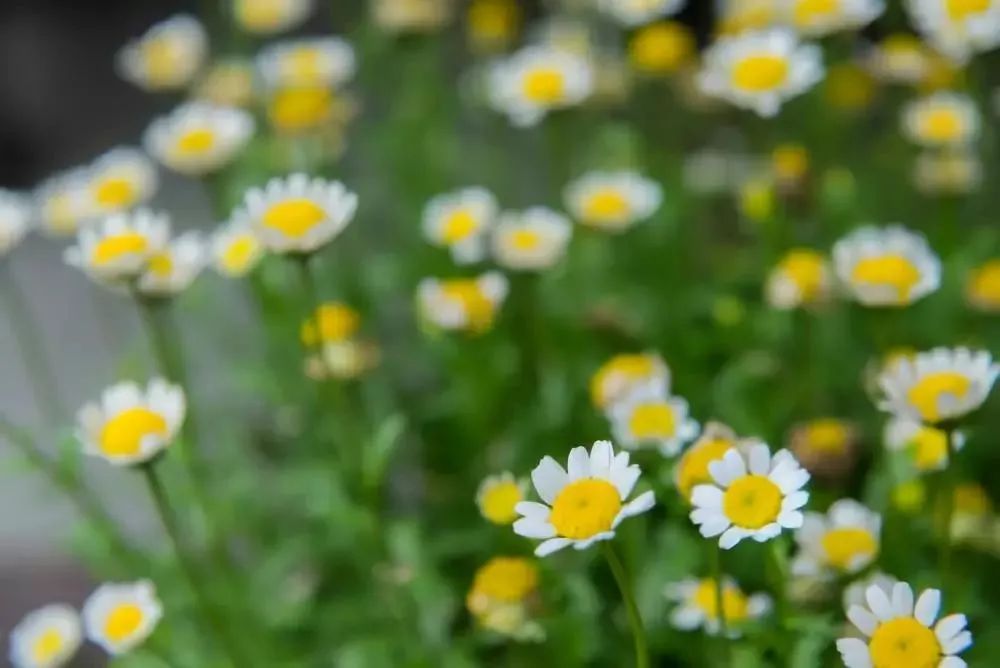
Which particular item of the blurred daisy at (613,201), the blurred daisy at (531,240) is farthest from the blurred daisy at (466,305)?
the blurred daisy at (613,201)

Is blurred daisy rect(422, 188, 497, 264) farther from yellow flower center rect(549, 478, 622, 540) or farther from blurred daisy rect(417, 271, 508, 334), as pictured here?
yellow flower center rect(549, 478, 622, 540)

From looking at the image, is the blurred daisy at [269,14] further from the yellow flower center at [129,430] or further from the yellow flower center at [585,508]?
the yellow flower center at [585,508]

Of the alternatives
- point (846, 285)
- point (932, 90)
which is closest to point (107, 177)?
point (846, 285)

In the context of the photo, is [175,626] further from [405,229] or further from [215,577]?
[405,229]

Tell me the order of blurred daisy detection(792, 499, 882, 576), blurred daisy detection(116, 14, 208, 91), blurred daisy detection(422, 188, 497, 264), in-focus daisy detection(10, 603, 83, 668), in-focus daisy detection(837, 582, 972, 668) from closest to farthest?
in-focus daisy detection(837, 582, 972, 668) → blurred daisy detection(792, 499, 882, 576) → in-focus daisy detection(10, 603, 83, 668) → blurred daisy detection(422, 188, 497, 264) → blurred daisy detection(116, 14, 208, 91)

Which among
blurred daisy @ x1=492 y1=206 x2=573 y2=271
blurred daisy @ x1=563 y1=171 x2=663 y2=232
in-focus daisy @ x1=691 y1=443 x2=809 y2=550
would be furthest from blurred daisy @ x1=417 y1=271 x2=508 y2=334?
in-focus daisy @ x1=691 y1=443 x2=809 y2=550
